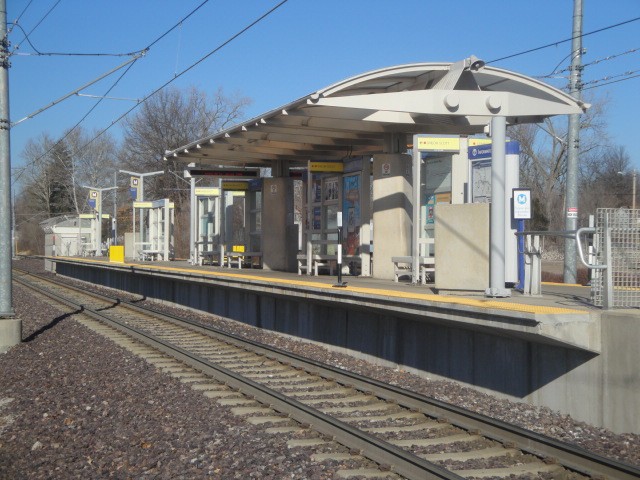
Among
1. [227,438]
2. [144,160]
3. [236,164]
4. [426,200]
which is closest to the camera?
[227,438]

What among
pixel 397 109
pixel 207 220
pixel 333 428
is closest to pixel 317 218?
pixel 397 109

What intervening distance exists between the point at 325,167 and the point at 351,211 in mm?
1174

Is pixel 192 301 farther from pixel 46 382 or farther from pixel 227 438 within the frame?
pixel 227 438

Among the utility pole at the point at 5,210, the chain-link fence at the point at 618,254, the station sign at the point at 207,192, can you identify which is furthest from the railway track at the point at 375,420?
the station sign at the point at 207,192

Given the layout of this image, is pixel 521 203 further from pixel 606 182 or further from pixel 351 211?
pixel 606 182

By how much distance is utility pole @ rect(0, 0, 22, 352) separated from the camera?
15070 mm

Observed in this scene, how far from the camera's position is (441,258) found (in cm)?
1195

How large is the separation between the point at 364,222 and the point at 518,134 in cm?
3280

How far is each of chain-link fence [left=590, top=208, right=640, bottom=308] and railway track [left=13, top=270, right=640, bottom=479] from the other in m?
2.13

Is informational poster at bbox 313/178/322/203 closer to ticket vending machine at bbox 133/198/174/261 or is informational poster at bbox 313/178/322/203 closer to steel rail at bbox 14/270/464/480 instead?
steel rail at bbox 14/270/464/480

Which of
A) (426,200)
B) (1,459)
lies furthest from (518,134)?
(1,459)

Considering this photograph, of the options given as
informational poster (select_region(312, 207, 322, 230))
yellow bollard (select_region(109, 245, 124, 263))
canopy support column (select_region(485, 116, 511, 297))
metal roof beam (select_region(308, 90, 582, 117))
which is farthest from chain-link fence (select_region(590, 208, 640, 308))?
yellow bollard (select_region(109, 245, 124, 263))

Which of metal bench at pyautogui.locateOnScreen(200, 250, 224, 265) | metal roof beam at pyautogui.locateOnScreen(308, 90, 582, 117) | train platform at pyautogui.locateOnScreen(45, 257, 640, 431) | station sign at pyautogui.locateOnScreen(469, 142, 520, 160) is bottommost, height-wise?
train platform at pyautogui.locateOnScreen(45, 257, 640, 431)

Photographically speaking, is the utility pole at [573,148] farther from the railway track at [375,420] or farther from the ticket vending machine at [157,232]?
the ticket vending machine at [157,232]
